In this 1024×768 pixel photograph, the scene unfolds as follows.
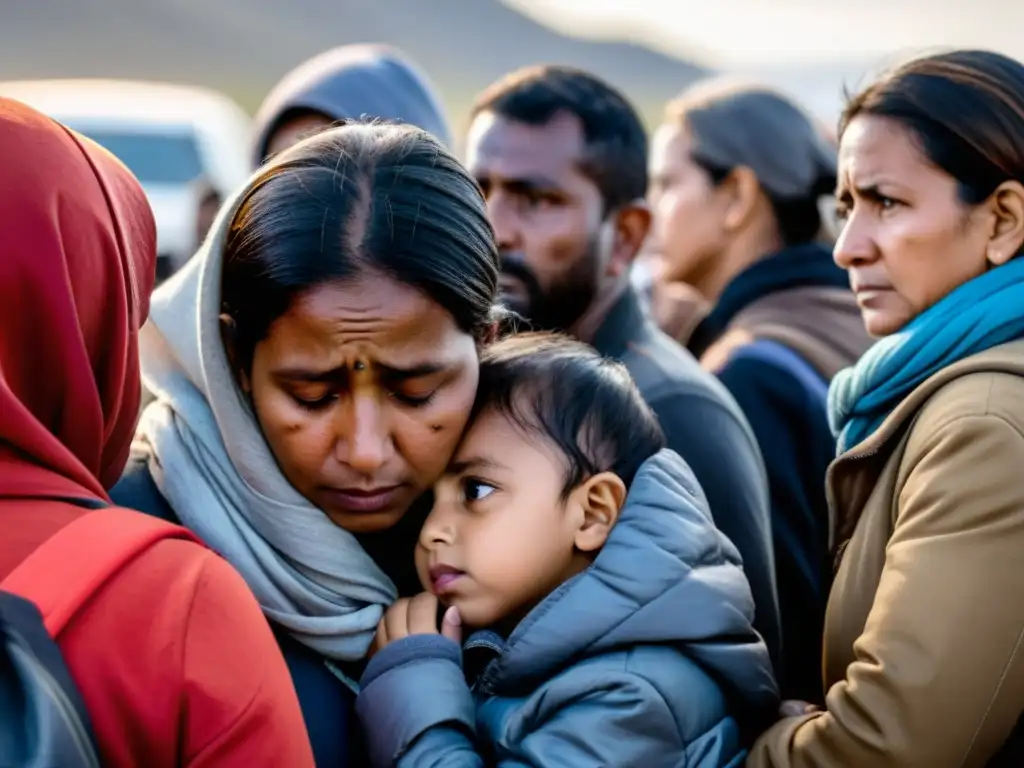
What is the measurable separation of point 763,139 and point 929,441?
3001 millimetres

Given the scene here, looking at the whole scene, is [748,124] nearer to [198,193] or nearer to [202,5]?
[198,193]

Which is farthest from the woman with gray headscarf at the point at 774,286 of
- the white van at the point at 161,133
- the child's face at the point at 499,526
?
the white van at the point at 161,133

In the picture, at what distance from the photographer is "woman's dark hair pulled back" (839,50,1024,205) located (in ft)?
8.30

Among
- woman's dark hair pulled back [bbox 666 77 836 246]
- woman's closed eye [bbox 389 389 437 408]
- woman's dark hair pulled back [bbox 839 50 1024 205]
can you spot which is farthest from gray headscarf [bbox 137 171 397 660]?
woman's dark hair pulled back [bbox 666 77 836 246]

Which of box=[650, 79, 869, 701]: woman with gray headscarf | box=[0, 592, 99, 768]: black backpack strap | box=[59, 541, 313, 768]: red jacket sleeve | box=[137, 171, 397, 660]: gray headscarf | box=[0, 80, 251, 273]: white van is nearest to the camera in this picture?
box=[0, 592, 99, 768]: black backpack strap

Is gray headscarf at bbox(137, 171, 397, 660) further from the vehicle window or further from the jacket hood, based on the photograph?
the vehicle window

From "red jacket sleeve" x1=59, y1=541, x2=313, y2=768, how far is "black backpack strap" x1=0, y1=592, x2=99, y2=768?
0.04m

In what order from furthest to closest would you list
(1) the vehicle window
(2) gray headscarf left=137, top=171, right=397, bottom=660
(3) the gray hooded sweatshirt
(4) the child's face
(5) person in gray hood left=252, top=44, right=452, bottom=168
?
1. (1) the vehicle window
2. (5) person in gray hood left=252, top=44, right=452, bottom=168
3. (4) the child's face
4. (2) gray headscarf left=137, top=171, right=397, bottom=660
5. (3) the gray hooded sweatshirt

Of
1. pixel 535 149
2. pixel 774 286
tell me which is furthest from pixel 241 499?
pixel 774 286

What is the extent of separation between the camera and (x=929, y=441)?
227 centimetres

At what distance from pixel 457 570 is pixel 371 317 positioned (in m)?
0.48

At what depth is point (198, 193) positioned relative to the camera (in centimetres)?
839

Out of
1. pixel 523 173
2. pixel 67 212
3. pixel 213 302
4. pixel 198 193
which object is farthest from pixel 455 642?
pixel 198 193

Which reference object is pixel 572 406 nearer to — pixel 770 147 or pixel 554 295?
pixel 554 295
